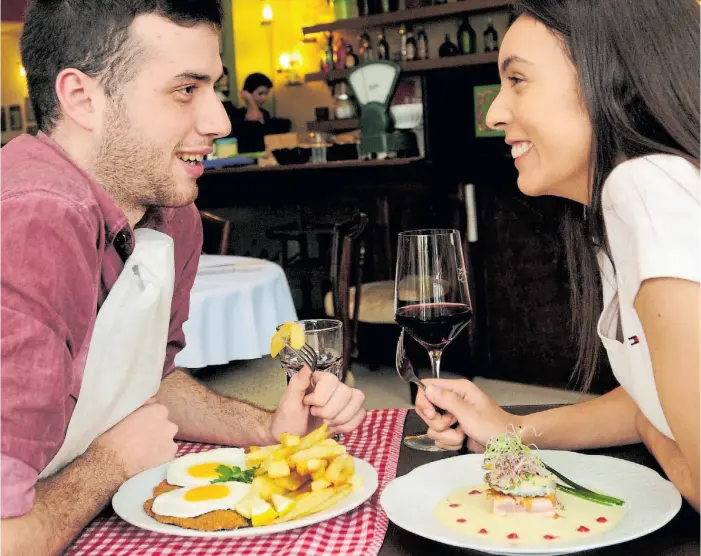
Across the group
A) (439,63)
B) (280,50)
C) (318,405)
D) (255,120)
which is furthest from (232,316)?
(280,50)

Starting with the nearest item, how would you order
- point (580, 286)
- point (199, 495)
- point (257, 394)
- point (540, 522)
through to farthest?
point (540, 522)
point (199, 495)
point (580, 286)
point (257, 394)

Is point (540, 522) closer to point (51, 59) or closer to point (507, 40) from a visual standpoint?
A: point (507, 40)

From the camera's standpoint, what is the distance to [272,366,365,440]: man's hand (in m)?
1.36

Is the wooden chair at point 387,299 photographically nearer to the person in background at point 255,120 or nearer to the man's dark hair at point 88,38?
the man's dark hair at point 88,38

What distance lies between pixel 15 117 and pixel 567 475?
12.6m

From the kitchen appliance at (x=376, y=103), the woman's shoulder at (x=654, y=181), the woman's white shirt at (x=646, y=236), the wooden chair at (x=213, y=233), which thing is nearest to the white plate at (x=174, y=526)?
the woman's white shirt at (x=646, y=236)

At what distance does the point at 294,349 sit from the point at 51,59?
63 centimetres

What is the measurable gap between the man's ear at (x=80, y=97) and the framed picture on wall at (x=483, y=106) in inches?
149

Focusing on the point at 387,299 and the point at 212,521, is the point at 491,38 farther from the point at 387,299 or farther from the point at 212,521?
the point at 212,521

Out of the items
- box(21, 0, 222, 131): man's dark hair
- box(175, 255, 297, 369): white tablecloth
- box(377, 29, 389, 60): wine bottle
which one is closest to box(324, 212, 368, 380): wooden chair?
box(175, 255, 297, 369): white tablecloth

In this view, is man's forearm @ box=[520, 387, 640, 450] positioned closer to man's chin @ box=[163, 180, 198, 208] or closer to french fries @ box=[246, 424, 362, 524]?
french fries @ box=[246, 424, 362, 524]

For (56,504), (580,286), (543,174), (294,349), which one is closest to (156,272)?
(294,349)

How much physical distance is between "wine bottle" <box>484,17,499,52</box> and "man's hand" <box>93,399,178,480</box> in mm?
6494

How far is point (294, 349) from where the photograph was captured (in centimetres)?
135
